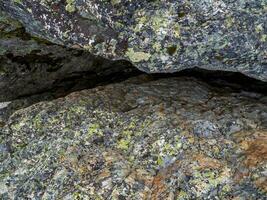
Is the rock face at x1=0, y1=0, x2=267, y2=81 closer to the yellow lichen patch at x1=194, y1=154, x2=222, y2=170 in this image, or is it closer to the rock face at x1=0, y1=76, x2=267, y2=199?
the rock face at x1=0, y1=76, x2=267, y2=199

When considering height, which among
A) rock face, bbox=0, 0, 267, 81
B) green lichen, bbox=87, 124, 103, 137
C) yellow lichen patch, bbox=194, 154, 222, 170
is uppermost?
rock face, bbox=0, 0, 267, 81

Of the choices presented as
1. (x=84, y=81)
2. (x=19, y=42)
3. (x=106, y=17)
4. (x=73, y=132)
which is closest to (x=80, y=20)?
(x=106, y=17)

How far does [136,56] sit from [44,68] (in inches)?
122

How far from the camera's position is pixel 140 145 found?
6.07m

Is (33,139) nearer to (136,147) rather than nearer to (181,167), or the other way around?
(136,147)

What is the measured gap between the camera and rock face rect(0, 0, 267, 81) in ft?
16.7

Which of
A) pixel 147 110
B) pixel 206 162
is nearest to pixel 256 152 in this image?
pixel 206 162

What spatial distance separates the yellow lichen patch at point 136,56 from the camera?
5.40 meters

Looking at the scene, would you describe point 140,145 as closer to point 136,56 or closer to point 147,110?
point 147,110

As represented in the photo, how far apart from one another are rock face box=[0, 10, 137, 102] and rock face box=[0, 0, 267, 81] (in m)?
1.91

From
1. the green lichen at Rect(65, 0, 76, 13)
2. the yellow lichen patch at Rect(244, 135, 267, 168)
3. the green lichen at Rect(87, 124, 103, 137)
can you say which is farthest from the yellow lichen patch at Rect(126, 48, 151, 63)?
the yellow lichen patch at Rect(244, 135, 267, 168)

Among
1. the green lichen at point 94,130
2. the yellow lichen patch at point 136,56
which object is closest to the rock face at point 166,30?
the yellow lichen patch at point 136,56

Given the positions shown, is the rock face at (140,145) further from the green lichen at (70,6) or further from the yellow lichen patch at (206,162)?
Result: the green lichen at (70,6)

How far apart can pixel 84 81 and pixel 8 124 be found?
183 cm
